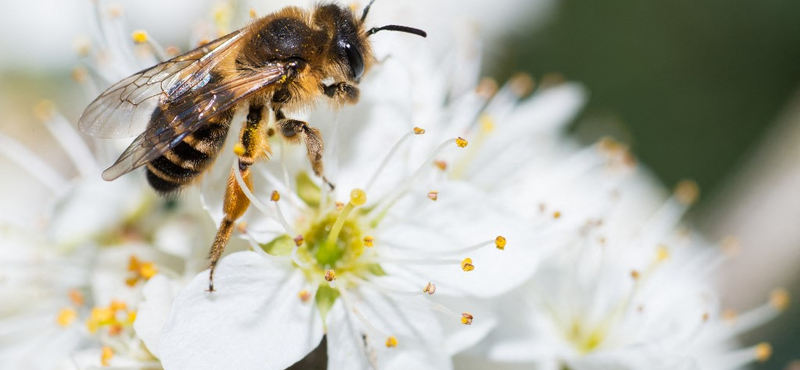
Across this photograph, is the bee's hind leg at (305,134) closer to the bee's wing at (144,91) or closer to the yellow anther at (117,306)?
the bee's wing at (144,91)

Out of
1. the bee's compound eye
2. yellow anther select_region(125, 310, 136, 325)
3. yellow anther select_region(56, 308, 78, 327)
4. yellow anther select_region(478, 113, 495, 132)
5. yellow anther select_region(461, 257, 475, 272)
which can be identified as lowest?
yellow anther select_region(56, 308, 78, 327)

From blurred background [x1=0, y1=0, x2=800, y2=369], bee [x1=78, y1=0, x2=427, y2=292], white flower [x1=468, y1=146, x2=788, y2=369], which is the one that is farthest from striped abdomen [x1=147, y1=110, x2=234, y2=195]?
blurred background [x1=0, y1=0, x2=800, y2=369]

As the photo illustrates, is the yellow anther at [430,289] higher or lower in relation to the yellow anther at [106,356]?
higher

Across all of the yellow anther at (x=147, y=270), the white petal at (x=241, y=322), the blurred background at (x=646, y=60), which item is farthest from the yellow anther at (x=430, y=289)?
the blurred background at (x=646, y=60)

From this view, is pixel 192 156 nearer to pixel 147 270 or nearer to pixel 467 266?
pixel 147 270

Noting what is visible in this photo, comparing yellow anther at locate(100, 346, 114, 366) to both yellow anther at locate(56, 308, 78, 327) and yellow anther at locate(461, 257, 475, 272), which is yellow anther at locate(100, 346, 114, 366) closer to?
yellow anther at locate(56, 308, 78, 327)
